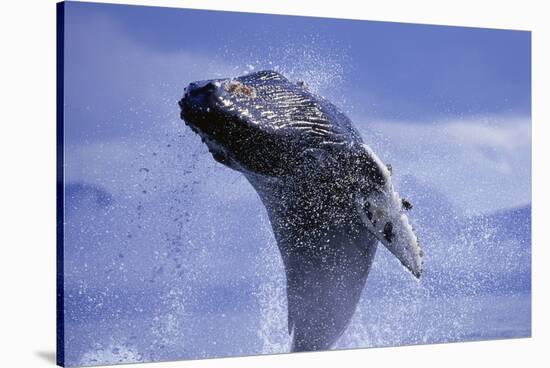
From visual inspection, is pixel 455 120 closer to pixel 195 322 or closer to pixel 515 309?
pixel 515 309

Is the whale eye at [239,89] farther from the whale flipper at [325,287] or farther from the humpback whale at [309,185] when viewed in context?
the whale flipper at [325,287]

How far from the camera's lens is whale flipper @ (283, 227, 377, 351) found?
12.8m

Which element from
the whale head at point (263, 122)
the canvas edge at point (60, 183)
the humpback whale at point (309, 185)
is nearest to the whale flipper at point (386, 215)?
the humpback whale at point (309, 185)

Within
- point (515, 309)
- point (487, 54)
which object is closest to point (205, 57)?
point (487, 54)

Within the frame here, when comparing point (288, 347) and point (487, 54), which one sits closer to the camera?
point (288, 347)

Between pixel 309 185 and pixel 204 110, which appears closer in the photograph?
pixel 204 110

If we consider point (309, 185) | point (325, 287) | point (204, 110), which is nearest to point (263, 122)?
point (204, 110)

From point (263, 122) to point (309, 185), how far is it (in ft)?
4.66

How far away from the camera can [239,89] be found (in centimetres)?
1098

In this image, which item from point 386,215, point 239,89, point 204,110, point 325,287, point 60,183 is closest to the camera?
point 204,110

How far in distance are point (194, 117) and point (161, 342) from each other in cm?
279

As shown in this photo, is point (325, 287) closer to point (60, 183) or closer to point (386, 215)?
point (386, 215)

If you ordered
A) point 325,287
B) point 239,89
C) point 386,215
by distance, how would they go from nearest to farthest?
point 239,89
point 386,215
point 325,287

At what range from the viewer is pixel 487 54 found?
14.1 m
